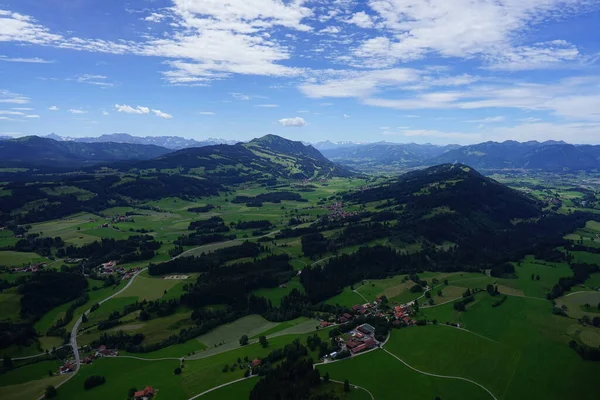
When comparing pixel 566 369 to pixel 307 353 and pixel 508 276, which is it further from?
pixel 508 276

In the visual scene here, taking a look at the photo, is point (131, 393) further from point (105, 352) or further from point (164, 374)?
point (105, 352)

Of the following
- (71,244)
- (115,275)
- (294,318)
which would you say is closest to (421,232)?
(294,318)

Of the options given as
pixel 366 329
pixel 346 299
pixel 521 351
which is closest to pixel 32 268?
pixel 346 299

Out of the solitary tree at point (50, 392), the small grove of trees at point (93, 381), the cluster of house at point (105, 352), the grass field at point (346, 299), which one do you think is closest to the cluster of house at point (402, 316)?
the grass field at point (346, 299)

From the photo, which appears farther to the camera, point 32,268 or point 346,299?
point 32,268

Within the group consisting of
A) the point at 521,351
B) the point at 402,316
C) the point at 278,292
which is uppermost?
the point at 521,351

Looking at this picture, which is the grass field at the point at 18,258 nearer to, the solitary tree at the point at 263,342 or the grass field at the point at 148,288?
the grass field at the point at 148,288

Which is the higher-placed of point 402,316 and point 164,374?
point 402,316

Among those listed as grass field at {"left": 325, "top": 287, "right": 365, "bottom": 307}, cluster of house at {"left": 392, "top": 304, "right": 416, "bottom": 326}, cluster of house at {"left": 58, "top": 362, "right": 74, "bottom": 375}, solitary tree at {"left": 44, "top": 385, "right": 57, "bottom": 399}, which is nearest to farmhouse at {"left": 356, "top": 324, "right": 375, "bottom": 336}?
cluster of house at {"left": 392, "top": 304, "right": 416, "bottom": 326}
